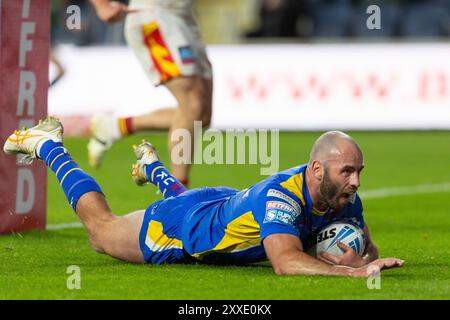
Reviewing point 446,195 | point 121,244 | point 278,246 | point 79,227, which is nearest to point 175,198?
point 121,244

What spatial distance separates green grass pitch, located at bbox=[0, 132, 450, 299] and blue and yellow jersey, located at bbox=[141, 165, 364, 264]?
126 mm

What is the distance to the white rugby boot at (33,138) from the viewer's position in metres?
7.77

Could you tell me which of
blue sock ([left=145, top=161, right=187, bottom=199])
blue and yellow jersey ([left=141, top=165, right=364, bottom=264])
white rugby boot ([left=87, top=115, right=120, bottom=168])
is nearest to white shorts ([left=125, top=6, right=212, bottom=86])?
white rugby boot ([left=87, top=115, right=120, bottom=168])

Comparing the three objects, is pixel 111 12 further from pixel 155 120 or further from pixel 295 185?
pixel 295 185

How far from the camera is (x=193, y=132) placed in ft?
33.1

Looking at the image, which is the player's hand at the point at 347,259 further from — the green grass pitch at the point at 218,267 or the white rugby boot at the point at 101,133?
the white rugby boot at the point at 101,133

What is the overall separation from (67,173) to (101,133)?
11.7 ft

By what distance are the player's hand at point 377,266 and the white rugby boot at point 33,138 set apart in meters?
2.31

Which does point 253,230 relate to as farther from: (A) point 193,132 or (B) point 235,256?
(A) point 193,132

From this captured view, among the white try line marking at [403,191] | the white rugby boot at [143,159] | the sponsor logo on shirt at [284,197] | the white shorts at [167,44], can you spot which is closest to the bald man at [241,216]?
the sponsor logo on shirt at [284,197]

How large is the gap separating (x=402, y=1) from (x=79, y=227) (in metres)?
14.6

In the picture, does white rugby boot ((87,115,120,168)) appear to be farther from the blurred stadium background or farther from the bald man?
the blurred stadium background

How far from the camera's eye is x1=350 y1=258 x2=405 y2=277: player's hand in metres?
6.19

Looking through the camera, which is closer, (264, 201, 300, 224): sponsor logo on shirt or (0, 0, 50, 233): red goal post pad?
(264, 201, 300, 224): sponsor logo on shirt
